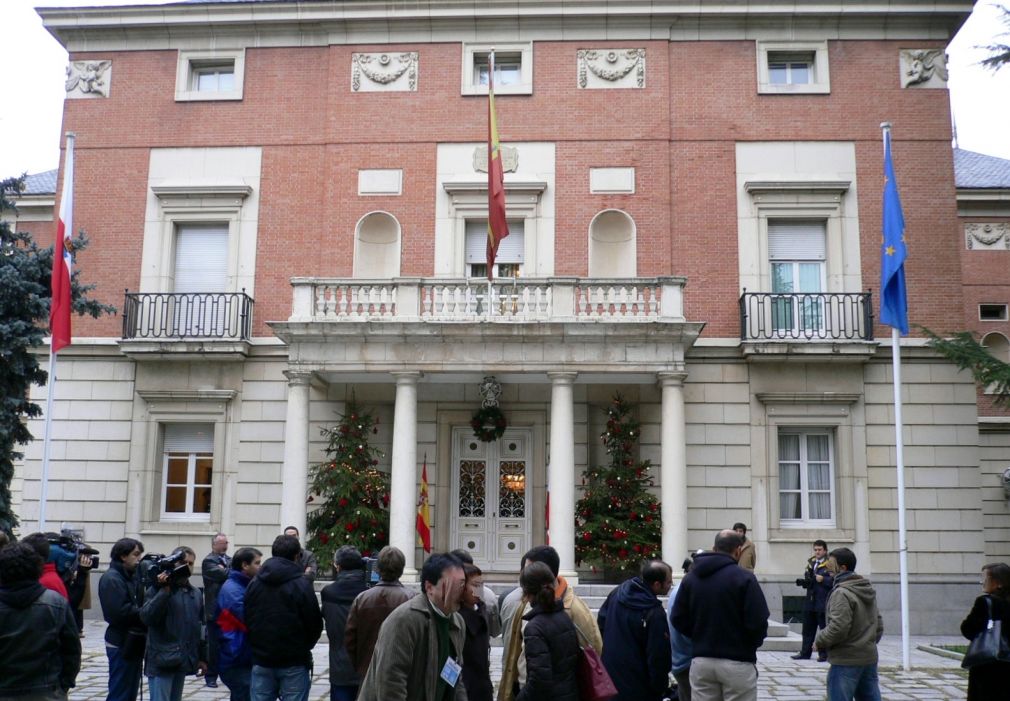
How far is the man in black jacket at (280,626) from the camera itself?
7.45 meters

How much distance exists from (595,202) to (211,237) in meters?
8.13

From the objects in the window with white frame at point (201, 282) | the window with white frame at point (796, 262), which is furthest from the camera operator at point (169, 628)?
the window with white frame at point (796, 262)

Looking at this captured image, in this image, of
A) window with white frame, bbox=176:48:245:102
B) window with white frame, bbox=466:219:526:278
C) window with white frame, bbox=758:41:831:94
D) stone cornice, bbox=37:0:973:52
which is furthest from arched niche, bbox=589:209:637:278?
window with white frame, bbox=176:48:245:102

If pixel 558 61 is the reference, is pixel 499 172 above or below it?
below

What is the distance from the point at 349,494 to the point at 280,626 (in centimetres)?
1066

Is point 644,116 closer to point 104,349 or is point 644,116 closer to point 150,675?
point 104,349

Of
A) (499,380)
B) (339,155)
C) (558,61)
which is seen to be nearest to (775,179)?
(558,61)

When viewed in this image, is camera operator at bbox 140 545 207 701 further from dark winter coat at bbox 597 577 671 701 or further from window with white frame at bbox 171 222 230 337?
window with white frame at bbox 171 222 230 337

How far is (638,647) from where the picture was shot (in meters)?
6.88

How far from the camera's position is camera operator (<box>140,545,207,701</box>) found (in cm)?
773

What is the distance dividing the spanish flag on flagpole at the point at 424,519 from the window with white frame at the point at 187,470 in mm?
4379

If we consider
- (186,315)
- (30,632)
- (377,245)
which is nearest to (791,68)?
(377,245)

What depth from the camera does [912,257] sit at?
64.6ft

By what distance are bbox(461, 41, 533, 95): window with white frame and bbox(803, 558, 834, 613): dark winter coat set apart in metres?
11.2
